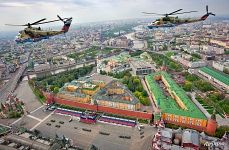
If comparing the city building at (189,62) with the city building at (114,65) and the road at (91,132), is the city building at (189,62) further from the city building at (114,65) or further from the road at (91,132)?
the road at (91,132)

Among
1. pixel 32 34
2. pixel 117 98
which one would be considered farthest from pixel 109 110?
pixel 32 34

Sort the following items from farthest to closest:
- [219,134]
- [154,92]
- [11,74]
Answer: [11,74] → [154,92] → [219,134]

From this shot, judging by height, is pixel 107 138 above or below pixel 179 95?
below

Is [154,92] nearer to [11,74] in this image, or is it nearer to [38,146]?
[38,146]

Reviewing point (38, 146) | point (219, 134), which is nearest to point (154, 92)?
point (219, 134)

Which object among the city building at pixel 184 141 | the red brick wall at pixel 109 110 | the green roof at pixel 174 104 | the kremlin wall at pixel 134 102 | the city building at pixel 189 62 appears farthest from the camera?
the city building at pixel 189 62

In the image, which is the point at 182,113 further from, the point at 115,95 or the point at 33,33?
the point at 33,33

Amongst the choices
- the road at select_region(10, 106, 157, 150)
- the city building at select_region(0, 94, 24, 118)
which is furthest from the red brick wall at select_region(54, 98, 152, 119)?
the city building at select_region(0, 94, 24, 118)

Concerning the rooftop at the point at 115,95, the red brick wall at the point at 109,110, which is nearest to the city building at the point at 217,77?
the rooftop at the point at 115,95
